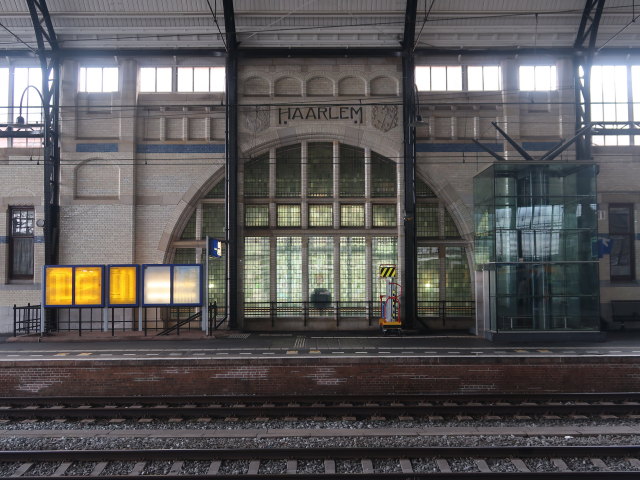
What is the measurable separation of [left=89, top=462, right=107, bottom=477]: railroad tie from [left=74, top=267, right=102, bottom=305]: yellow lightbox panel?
29.7 feet

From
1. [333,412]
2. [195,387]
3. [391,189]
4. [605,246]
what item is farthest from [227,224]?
[605,246]

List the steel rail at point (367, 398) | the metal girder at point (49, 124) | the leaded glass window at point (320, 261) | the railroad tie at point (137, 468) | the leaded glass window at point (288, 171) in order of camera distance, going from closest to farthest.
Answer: the railroad tie at point (137, 468)
the steel rail at point (367, 398)
the metal girder at point (49, 124)
the leaded glass window at point (320, 261)
the leaded glass window at point (288, 171)

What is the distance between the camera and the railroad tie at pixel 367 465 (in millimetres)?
7901

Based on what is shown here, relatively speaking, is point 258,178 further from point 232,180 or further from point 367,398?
point 367,398

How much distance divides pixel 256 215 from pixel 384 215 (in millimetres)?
4944

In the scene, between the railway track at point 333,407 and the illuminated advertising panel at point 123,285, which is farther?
the illuminated advertising panel at point 123,285

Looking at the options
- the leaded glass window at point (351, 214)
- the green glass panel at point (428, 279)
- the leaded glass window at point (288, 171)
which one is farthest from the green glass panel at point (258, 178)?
the green glass panel at point (428, 279)

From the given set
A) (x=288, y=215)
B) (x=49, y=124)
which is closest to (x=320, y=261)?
(x=288, y=215)

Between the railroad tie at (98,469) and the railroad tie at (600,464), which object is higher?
the railroad tie at (600,464)

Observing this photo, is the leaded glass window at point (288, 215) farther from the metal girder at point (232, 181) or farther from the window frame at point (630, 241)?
the window frame at point (630, 241)

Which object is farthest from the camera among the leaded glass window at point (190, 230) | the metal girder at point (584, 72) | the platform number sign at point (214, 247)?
the leaded glass window at point (190, 230)

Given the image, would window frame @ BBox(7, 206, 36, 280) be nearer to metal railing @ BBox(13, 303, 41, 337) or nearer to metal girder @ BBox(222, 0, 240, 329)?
Result: metal railing @ BBox(13, 303, 41, 337)

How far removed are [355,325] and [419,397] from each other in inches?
300

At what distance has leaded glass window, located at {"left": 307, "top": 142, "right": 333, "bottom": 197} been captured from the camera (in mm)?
19250
